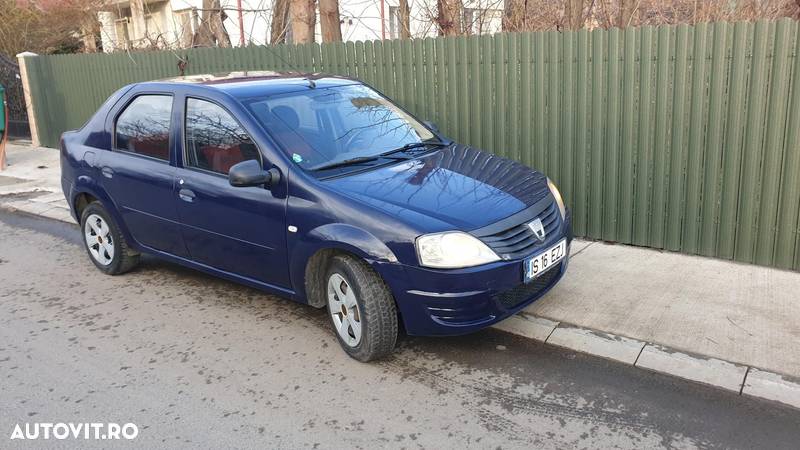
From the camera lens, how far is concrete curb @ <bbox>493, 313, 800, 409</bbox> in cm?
371

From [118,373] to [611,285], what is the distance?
3.58 metres

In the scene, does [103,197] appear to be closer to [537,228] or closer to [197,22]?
[537,228]

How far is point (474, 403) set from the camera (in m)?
3.71

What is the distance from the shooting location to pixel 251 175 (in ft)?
13.9

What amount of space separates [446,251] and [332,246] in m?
0.73

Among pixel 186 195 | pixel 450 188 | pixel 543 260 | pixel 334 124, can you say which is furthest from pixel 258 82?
pixel 543 260

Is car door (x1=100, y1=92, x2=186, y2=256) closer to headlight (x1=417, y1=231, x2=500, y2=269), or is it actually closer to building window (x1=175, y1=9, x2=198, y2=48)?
headlight (x1=417, y1=231, x2=500, y2=269)

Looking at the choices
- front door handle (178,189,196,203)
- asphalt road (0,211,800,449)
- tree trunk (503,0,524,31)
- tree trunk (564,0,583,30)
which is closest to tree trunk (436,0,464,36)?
tree trunk (503,0,524,31)

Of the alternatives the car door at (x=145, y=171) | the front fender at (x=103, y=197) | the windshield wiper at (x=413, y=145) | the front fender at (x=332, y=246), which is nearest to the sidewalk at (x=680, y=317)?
the front fender at (x=332, y=246)

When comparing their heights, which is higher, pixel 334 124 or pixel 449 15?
pixel 449 15

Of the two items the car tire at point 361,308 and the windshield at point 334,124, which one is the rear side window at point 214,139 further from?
the car tire at point 361,308

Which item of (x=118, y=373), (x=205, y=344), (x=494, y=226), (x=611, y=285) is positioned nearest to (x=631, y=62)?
(x=611, y=285)

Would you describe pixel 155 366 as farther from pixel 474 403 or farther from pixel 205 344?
pixel 474 403

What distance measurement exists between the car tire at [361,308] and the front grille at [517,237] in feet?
2.27
